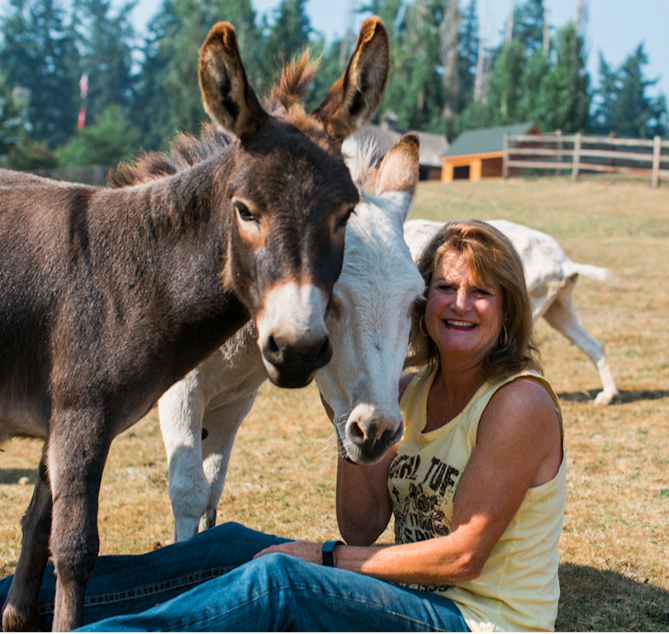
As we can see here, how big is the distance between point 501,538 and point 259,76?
142 ft

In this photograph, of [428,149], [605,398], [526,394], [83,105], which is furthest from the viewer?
[83,105]

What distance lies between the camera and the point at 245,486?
5027 millimetres

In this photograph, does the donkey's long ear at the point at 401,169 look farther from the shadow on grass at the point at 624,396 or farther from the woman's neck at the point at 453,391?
the shadow on grass at the point at 624,396

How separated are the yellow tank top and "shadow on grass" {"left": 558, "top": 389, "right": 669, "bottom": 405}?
5.18 metres

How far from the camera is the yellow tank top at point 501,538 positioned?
210 cm

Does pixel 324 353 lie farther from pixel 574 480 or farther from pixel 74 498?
pixel 574 480

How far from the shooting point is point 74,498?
210 centimetres

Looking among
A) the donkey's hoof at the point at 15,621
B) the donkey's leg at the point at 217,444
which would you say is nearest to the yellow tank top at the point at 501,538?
the donkey's leg at the point at 217,444

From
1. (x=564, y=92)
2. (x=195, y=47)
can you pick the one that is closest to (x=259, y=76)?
(x=195, y=47)

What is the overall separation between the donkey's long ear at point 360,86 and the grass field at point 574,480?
130 centimetres

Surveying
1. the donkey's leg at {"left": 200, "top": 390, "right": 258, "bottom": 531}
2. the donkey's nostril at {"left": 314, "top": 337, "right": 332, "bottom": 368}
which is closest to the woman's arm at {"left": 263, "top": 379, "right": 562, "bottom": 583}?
the donkey's nostril at {"left": 314, "top": 337, "right": 332, "bottom": 368}

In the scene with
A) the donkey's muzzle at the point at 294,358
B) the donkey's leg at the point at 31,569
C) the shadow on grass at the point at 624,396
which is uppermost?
the donkey's muzzle at the point at 294,358

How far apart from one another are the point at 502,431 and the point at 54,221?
181 centimetres

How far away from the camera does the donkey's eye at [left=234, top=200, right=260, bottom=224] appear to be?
194 cm
